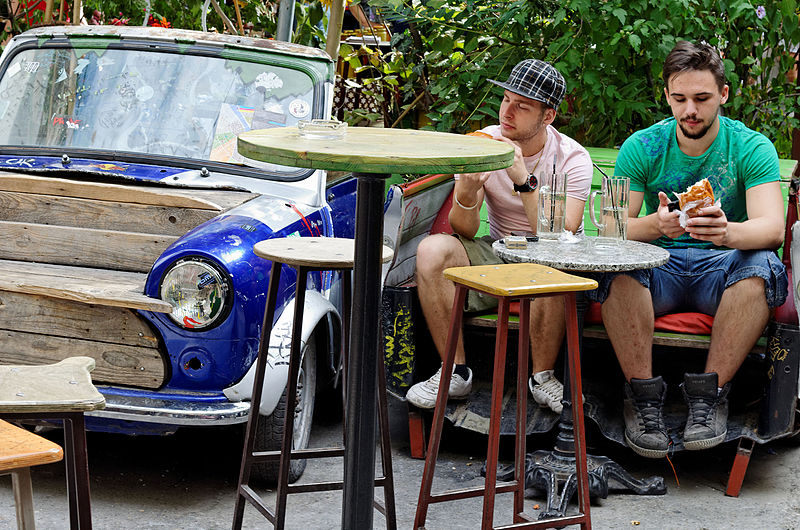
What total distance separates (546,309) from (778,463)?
1350 mm

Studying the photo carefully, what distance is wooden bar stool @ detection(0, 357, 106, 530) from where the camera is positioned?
6.67 ft

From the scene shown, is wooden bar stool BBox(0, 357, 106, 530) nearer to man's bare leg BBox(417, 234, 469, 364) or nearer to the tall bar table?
the tall bar table

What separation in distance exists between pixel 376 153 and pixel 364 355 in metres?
0.65

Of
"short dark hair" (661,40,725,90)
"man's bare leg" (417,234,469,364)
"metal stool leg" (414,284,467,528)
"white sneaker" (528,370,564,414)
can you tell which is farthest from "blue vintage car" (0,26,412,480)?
"short dark hair" (661,40,725,90)

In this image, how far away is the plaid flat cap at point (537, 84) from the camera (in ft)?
14.6

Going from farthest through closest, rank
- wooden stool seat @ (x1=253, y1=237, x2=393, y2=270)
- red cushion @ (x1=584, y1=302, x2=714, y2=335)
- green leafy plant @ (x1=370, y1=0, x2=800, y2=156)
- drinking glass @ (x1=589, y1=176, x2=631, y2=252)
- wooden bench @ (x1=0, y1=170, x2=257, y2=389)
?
green leafy plant @ (x1=370, y1=0, x2=800, y2=156) < red cushion @ (x1=584, y1=302, x2=714, y2=335) < drinking glass @ (x1=589, y1=176, x2=631, y2=252) < wooden bench @ (x1=0, y1=170, x2=257, y2=389) < wooden stool seat @ (x1=253, y1=237, x2=393, y2=270)

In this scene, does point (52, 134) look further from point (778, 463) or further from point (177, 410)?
point (778, 463)

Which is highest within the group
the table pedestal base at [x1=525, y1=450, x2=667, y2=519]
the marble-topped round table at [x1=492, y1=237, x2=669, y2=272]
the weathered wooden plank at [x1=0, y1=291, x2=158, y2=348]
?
the marble-topped round table at [x1=492, y1=237, x2=669, y2=272]

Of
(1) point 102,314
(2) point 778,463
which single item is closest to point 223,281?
(1) point 102,314

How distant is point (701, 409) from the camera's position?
4.16 meters

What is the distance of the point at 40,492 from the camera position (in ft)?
12.7

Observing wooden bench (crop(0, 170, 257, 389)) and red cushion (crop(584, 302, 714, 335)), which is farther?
red cushion (crop(584, 302, 714, 335))

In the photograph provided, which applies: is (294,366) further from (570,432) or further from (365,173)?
(570,432)

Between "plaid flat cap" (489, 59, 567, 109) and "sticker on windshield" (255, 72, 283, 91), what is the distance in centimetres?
103
